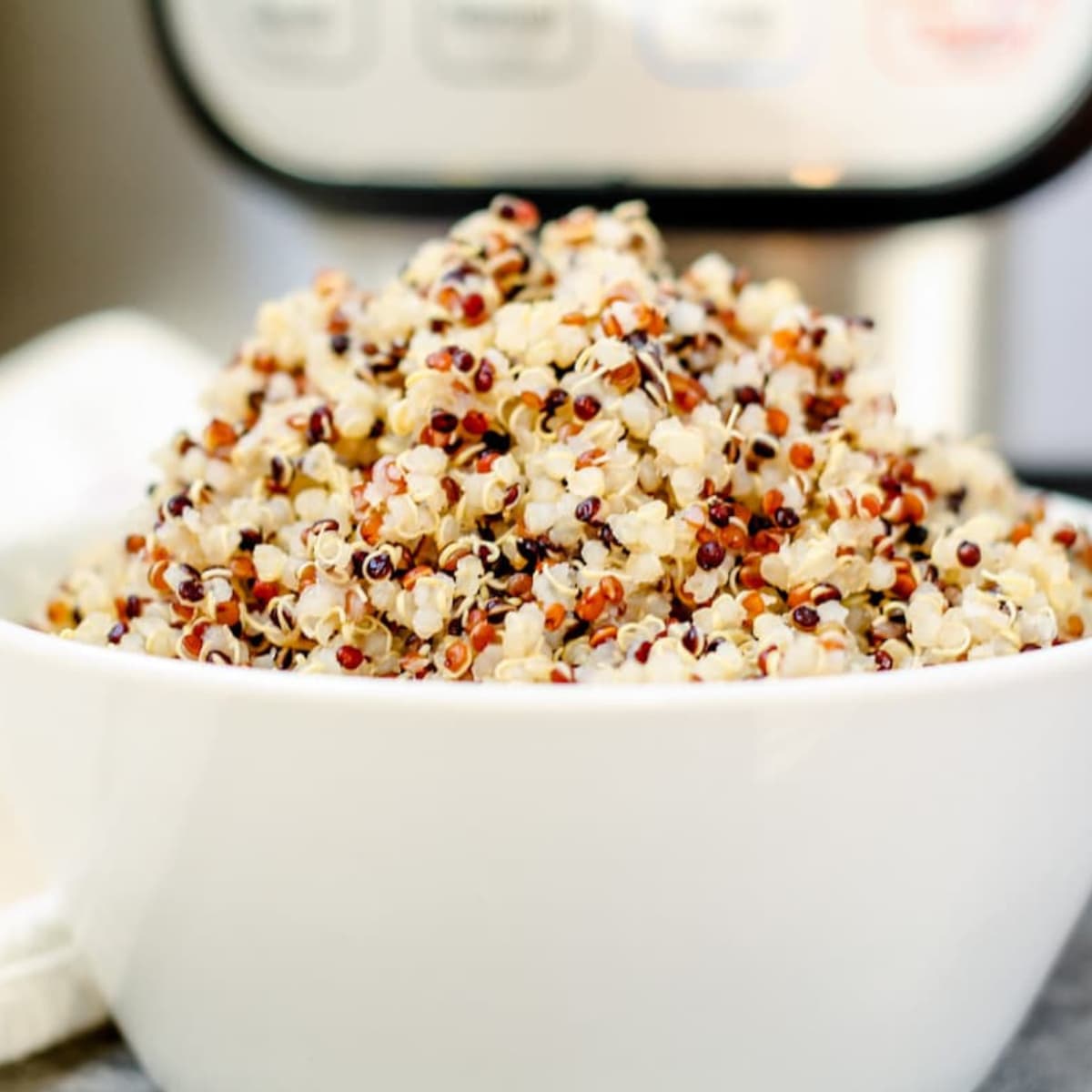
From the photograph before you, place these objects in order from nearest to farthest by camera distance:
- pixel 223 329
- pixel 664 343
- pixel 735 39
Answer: pixel 664 343 → pixel 735 39 → pixel 223 329

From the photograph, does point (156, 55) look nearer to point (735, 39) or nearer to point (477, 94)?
point (477, 94)

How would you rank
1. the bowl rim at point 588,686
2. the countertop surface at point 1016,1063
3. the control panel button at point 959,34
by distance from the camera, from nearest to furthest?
1. the bowl rim at point 588,686
2. the countertop surface at point 1016,1063
3. the control panel button at point 959,34

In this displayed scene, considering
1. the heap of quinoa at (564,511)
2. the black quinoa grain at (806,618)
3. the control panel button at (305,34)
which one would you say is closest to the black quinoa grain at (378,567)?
the heap of quinoa at (564,511)

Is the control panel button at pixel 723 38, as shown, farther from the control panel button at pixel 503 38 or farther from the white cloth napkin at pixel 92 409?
the white cloth napkin at pixel 92 409

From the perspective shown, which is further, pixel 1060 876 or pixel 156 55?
pixel 156 55

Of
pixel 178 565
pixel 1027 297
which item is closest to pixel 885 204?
pixel 1027 297

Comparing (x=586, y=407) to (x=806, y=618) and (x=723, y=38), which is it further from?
(x=723, y=38)

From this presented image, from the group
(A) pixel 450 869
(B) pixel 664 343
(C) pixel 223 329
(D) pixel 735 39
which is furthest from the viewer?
(C) pixel 223 329
